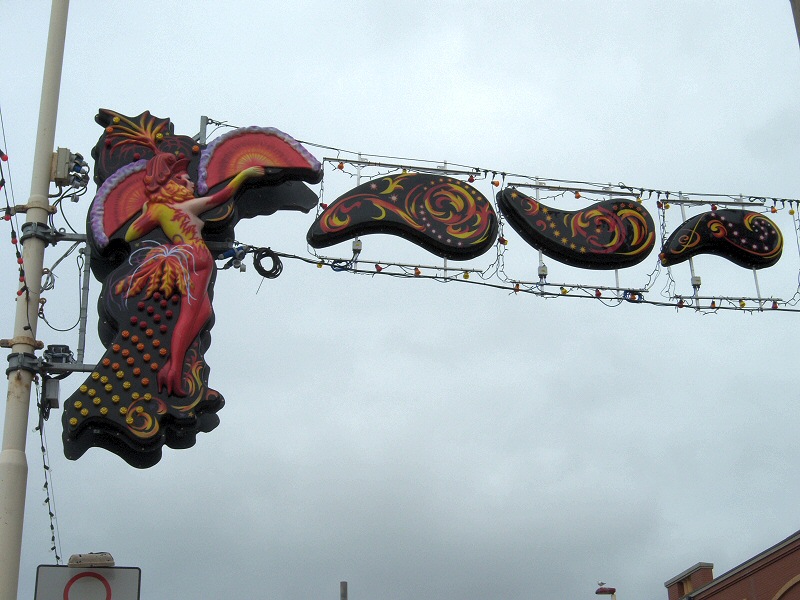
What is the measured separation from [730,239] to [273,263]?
6267mm

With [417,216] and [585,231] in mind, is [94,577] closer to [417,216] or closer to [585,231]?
[417,216]

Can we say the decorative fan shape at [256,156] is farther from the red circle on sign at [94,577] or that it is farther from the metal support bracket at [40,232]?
the red circle on sign at [94,577]

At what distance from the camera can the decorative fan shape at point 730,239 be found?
50.4ft

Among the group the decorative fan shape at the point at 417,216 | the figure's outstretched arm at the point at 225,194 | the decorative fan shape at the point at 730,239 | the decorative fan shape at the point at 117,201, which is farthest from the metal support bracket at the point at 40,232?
the decorative fan shape at the point at 730,239

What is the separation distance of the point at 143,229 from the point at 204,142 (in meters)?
1.63

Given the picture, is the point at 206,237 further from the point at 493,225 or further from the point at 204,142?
the point at 493,225

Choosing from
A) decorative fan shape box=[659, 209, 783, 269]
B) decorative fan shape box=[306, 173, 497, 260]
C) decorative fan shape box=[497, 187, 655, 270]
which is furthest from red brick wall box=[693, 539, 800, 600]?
decorative fan shape box=[306, 173, 497, 260]

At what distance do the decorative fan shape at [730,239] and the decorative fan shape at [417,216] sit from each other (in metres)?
2.70

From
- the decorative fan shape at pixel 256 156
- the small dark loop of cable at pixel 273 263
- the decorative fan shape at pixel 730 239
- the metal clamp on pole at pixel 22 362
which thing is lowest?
the metal clamp on pole at pixel 22 362

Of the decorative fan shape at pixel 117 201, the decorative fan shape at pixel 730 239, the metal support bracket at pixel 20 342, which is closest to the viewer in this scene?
the metal support bracket at pixel 20 342

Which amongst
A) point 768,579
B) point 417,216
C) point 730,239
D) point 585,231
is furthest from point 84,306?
point 768,579

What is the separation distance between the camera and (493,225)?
14.4 m

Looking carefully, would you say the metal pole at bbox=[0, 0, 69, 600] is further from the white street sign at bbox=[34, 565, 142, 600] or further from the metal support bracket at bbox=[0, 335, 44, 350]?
the white street sign at bbox=[34, 565, 142, 600]

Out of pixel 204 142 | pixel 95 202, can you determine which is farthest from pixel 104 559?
pixel 204 142
